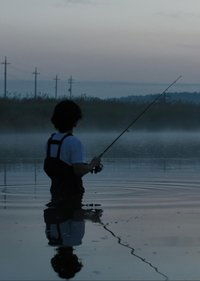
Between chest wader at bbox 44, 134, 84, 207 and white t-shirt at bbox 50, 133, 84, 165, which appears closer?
white t-shirt at bbox 50, 133, 84, 165

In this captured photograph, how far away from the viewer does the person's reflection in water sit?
6543 millimetres

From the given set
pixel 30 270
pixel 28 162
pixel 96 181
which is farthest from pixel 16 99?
pixel 30 270

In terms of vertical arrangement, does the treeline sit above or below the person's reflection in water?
above

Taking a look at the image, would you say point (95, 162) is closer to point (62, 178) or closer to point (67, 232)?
point (62, 178)

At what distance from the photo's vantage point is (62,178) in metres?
8.64

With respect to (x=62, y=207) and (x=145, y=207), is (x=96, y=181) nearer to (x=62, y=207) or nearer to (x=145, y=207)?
(x=145, y=207)

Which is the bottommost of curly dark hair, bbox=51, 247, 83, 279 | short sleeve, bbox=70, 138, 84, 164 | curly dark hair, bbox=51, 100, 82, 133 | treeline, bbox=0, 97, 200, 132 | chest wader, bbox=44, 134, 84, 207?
curly dark hair, bbox=51, 247, 83, 279

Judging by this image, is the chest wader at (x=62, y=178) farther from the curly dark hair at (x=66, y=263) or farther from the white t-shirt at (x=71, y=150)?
the curly dark hair at (x=66, y=263)

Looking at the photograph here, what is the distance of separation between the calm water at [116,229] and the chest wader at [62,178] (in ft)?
1.11

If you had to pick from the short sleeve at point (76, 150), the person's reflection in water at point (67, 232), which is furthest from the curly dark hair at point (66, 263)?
the short sleeve at point (76, 150)

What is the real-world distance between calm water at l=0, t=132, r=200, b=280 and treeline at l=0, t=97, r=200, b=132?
3966 cm

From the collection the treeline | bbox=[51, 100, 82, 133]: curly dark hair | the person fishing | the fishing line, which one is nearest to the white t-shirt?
the person fishing

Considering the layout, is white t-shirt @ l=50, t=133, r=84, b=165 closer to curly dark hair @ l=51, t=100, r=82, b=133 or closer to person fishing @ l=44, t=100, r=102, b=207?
person fishing @ l=44, t=100, r=102, b=207

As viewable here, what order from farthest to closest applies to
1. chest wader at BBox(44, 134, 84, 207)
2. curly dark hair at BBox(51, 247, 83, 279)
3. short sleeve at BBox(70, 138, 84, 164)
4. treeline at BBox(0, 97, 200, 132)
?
treeline at BBox(0, 97, 200, 132), chest wader at BBox(44, 134, 84, 207), short sleeve at BBox(70, 138, 84, 164), curly dark hair at BBox(51, 247, 83, 279)
